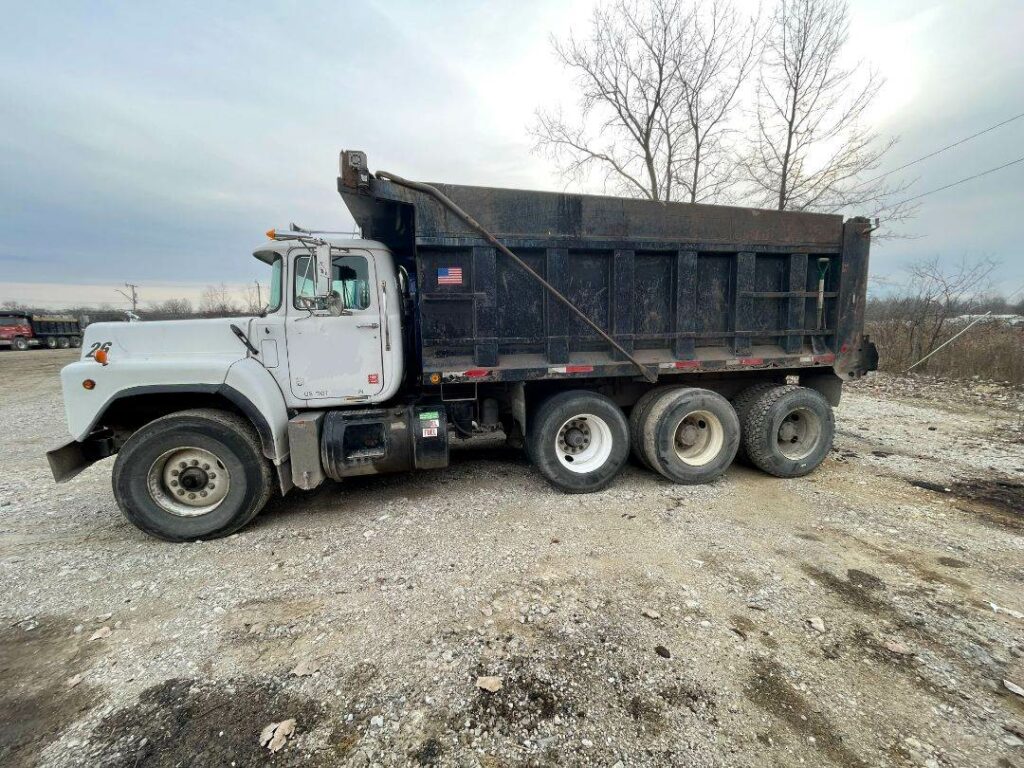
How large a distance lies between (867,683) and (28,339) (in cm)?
4463

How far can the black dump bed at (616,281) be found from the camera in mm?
4219

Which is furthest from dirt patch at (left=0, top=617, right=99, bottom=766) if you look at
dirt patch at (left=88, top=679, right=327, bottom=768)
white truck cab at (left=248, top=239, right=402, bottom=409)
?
white truck cab at (left=248, top=239, right=402, bottom=409)

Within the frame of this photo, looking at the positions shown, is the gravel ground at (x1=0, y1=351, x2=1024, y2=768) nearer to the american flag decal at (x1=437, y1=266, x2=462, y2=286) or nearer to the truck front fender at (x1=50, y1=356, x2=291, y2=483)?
the truck front fender at (x1=50, y1=356, x2=291, y2=483)

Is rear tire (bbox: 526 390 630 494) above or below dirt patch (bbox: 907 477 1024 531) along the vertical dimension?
above

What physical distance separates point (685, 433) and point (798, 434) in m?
1.50

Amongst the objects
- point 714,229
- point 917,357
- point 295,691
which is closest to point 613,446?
point 714,229

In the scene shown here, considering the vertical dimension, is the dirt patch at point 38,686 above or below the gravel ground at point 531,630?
below

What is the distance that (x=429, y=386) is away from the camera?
4.59 metres

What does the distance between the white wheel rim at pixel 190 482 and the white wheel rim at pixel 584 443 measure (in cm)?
320

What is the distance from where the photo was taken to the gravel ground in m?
2.00

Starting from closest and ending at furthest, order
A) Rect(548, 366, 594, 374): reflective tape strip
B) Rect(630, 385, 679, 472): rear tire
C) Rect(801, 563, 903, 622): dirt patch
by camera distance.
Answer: Rect(801, 563, 903, 622): dirt patch < Rect(548, 366, 594, 374): reflective tape strip < Rect(630, 385, 679, 472): rear tire

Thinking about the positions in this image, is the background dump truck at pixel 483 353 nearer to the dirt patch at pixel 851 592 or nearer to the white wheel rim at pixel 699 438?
the white wheel rim at pixel 699 438

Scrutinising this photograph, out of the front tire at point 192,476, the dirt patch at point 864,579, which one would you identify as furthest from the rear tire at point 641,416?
the front tire at point 192,476

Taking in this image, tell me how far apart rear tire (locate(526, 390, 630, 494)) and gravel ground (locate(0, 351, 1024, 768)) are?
295mm
